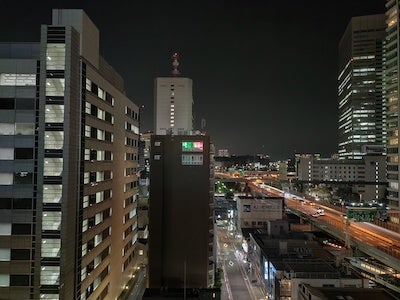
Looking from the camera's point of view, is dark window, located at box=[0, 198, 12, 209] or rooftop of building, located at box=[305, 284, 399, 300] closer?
rooftop of building, located at box=[305, 284, 399, 300]

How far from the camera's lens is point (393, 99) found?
60219 mm

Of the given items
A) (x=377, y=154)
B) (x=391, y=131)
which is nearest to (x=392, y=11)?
(x=391, y=131)

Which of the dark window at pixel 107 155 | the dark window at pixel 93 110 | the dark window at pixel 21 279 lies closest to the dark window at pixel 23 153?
the dark window at pixel 93 110

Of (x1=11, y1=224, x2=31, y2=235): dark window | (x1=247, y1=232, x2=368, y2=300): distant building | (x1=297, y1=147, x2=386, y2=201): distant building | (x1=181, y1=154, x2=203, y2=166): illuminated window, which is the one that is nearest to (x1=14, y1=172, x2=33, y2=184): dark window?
(x1=11, y1=224, x2=31, y2=235): dark window

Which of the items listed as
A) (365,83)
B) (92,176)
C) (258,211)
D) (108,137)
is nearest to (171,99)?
(365,83)

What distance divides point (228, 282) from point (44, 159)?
29224 mm

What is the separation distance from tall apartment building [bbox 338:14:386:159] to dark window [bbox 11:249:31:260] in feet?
432

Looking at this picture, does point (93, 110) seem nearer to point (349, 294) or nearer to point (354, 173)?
point (349, 294)

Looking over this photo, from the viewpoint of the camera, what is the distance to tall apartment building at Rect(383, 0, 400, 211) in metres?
57.5

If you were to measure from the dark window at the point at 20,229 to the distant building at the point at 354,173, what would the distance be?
101 meters

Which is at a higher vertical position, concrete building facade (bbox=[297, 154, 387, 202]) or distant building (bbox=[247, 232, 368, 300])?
concrete building facade (bbox=[297, 154, 387, 202])

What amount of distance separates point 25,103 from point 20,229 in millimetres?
8344

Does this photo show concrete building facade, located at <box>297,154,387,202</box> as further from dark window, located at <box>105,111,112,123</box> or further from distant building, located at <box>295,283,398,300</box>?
dark window, located at <box>105,111,112,123</box>

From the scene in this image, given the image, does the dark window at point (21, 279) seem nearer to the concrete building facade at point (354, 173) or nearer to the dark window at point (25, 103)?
the dark window at point (25, 103)
